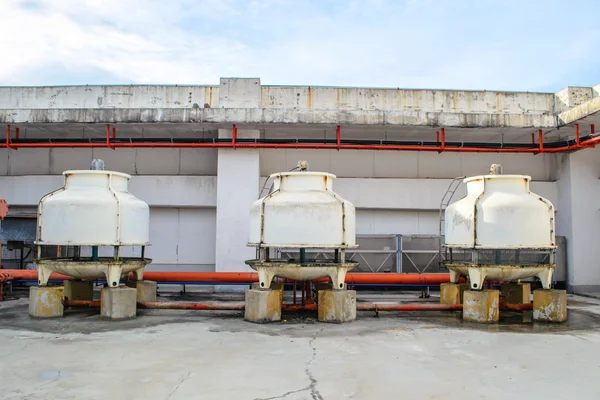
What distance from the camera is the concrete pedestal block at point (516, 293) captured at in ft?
32.9

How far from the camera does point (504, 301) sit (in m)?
10.3

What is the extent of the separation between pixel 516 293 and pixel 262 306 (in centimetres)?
532

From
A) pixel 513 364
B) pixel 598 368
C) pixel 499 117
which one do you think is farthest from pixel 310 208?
pixel 499 117

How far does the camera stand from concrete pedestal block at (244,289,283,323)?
27.3 ft

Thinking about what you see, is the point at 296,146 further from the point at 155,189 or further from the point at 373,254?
the point at 155,189

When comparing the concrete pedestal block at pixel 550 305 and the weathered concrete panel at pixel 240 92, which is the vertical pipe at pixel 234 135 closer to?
the weathered concrete panel at pixel 240 92

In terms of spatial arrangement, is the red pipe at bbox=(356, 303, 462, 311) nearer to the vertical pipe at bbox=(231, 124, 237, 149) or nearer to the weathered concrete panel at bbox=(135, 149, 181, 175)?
the vertical pipe at bbox=(231, 124, 237, 149)

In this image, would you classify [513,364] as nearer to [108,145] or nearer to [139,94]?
[108,145]

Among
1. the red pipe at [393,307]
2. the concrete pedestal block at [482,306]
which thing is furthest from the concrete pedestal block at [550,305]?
the red pipe at [393,307]

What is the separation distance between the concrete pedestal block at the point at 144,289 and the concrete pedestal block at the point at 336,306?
3.74 m

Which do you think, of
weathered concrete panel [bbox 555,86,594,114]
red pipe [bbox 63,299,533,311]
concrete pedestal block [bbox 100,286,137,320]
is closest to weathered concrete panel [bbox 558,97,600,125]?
weathered concrete panel [bbox 555,86,594,114]

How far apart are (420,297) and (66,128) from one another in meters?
10.2

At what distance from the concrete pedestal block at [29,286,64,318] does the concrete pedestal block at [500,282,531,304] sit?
8596 mm

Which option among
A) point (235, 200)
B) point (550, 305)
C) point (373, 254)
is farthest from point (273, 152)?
point (550, 305)
